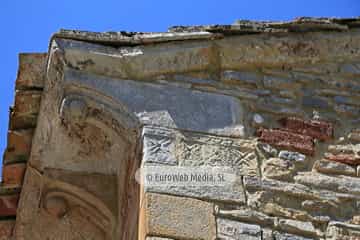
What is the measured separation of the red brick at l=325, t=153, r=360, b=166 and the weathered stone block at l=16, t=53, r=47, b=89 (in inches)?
→ 53.4

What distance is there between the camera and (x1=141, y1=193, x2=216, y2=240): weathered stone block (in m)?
3.99

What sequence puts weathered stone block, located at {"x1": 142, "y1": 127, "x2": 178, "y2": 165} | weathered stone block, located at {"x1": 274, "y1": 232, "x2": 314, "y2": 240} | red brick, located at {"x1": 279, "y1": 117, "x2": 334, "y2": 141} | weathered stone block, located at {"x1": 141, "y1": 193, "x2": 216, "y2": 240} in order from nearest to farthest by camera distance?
1. weathered stone block, located at {"x1": 141, "y1": 193, "x2": 216, "y2": 240}
2. weathered stone block, located at {"x1": 274, "y1": 232, "x2": 314, "y2": 240}
3. weathered stone block, located at {"x1": 142, "y1": 127, "x2": 178, "y2": 165}
4. red brick, located at {"x1": 279, "y1": 117, "x2": 334, "y2": 141}

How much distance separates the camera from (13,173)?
15.8 feet

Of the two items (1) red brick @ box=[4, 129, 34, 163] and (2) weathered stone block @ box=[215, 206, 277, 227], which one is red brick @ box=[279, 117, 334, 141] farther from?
(1) red brick @ box=[4, 129, 34, 163]

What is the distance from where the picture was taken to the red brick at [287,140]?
4500mm

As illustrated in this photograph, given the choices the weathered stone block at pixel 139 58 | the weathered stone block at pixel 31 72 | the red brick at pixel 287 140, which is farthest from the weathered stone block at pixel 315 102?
the weathered stone block at pixel 31 72

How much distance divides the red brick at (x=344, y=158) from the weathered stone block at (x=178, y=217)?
0.69 meters

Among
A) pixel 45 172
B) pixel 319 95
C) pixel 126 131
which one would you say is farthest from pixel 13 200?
pixel 319 95

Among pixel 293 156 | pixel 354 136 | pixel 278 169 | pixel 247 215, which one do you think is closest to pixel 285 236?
pixel 247 215

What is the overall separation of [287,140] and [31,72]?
3.99 feet

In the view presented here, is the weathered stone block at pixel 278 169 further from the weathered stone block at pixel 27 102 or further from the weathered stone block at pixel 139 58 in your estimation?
the weathered stone block at pixel 27 102

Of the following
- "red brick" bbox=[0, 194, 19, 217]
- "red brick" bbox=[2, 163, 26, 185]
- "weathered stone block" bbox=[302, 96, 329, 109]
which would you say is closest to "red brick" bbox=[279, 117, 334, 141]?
"weathered stone block" bbox=[302, 96, 329, 109]

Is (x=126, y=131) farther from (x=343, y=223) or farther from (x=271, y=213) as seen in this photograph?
(x=343, y=223)

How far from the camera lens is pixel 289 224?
4.20 m
